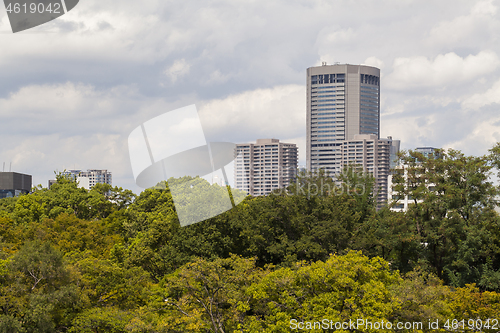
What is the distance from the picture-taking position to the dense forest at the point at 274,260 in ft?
70.9

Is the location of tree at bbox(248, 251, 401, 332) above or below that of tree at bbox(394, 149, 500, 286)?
below

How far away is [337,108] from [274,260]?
150 metres

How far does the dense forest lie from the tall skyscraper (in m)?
136

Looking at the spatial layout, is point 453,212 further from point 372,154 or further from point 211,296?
point 372,154

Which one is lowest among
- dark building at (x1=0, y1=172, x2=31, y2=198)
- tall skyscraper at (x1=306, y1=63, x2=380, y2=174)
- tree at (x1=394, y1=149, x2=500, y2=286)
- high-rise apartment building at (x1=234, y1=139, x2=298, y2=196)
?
tree at (x1=394, y1=149, x2=500, y2=286)

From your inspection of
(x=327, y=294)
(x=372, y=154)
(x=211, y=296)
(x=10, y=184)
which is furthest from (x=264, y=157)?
(x=327, y=294)

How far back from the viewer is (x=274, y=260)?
33.5 metres

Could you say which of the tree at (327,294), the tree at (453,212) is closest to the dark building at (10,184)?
the tree at (453,212)

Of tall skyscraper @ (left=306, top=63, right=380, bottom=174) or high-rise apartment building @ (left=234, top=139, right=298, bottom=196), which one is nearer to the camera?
high-rise apartment building @ (left=234, top=139, right=298, bottom=196)

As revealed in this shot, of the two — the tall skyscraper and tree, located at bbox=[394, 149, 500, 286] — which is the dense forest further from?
the tall skyscraper

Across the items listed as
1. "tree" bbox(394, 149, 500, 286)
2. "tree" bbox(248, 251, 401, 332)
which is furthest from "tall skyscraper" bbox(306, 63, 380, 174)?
"tree" bbox(248, 251, 401, 332)

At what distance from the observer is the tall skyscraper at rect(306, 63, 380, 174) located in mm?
173750

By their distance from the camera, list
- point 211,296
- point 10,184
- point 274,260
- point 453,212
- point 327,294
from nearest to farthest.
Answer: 1. point 327,294
2. point 211,296
3. point 453,212
4. point 274,260
5. point 10,184

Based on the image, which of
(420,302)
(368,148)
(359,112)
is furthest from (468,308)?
(359,112)
